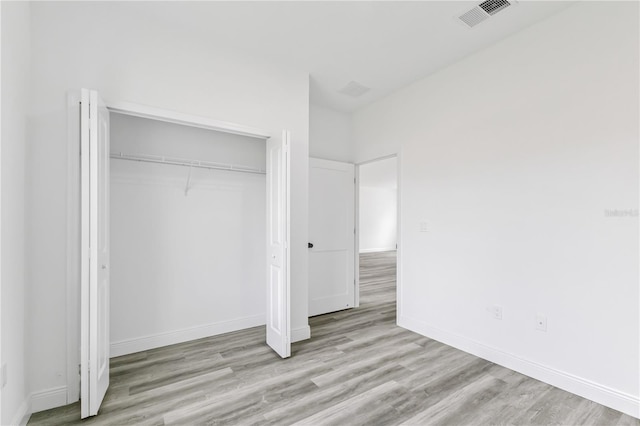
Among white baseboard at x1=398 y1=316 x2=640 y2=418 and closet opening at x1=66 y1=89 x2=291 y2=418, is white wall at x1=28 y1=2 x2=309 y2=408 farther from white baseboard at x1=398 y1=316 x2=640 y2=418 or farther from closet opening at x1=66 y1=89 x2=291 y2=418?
white baseboard at x1=398 y1=316 x2=640 y2=418

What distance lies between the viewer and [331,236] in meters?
4.27

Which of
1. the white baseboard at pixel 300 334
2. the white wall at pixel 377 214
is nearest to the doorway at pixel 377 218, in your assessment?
the white wall at pixel 377 214

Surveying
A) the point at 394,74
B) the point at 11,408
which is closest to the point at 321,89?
the point at 394,74

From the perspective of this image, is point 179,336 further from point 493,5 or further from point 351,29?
point 493,5

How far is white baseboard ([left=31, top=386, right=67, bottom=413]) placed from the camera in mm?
2008

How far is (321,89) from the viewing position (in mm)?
3746

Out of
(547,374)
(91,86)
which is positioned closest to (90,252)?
(91,86)

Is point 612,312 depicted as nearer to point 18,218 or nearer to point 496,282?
point 496,282

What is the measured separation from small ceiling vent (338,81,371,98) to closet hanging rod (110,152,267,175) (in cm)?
152

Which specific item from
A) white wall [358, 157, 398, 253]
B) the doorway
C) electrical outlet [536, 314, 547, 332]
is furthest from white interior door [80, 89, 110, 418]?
white wall [358, 157, 398, 253]


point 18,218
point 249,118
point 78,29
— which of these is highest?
point 78,29

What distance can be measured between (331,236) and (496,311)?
223cm

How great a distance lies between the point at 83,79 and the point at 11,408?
228cm

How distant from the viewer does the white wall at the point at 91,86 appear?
81.5 inches
